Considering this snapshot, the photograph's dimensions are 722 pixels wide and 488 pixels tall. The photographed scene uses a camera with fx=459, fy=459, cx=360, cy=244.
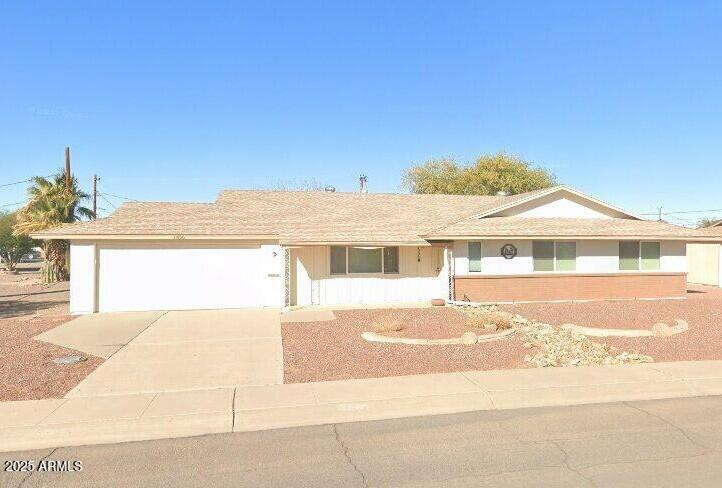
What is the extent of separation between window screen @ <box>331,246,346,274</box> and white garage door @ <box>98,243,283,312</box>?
1902 mm

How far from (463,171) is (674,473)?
4397 centimetres

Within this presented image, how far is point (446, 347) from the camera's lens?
9852 mm

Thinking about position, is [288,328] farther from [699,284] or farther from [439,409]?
[699,284]

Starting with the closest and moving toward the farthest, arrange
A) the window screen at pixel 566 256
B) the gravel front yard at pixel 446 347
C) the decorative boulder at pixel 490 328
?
the gravel front yard at pixel 446 347 → the decorative boulder at pixel 490 328 → the window screen at pixel 566 256

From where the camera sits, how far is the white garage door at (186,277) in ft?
49.8

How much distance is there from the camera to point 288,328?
1224cm

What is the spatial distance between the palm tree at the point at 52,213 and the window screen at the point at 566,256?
87.4 feet

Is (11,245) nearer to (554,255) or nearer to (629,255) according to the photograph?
(554,255)

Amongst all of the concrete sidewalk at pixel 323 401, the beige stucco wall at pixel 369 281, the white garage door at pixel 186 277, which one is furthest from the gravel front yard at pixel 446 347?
the white garage door at pixel 186 277

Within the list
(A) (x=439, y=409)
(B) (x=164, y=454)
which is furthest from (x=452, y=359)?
(B) (x=164, y=454)

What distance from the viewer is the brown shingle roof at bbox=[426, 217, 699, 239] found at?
16.2 metres

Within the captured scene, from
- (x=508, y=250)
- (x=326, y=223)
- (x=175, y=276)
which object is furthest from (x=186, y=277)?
(x=508, y=250)

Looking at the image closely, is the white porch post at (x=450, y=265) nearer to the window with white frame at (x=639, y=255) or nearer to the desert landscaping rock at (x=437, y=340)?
the desert landscaping rock at (x=437, y=340)

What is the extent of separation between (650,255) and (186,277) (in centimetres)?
1730
